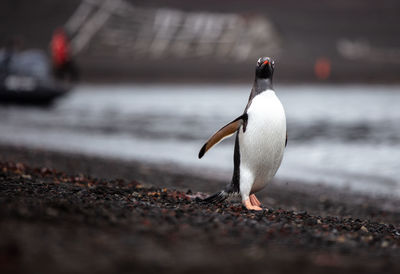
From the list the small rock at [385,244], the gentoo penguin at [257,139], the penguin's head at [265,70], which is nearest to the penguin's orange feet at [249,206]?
the gentoo penguin at [257,139]

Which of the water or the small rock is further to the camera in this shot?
the water

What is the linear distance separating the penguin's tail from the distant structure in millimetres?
68575

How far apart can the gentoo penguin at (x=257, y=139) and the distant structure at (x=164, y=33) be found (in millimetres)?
68573

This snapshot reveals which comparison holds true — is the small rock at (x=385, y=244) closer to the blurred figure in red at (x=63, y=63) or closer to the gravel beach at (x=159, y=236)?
the gravel beach at (x=159, y=236)

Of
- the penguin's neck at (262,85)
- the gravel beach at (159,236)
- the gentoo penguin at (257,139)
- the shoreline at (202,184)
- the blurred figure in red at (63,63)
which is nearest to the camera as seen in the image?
the gravel beach at (159,236)

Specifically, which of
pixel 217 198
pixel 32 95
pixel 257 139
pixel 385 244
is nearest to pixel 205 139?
pixel 32 95

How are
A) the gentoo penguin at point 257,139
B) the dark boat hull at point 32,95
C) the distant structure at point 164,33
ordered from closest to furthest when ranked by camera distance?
1. the gentoo penguin at point 257,139
2. the dark boat hull at point 32,95
3. the distant structure at point 164,33

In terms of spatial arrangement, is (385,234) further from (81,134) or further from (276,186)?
(81,134)

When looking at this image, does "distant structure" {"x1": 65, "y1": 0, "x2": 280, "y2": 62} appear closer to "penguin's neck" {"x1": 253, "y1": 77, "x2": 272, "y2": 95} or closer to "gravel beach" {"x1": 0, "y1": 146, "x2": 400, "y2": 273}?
"penguin's neck" {"x1": 253, "y1": 77, "x2": 272, "y2": 95}

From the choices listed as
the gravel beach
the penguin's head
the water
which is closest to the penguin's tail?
the gravel beach

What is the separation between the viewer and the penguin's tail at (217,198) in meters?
4.98

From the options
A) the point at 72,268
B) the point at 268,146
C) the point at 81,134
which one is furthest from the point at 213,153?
the point at 72,268

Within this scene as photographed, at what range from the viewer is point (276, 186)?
28.0ft

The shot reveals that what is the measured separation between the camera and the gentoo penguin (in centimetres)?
489
